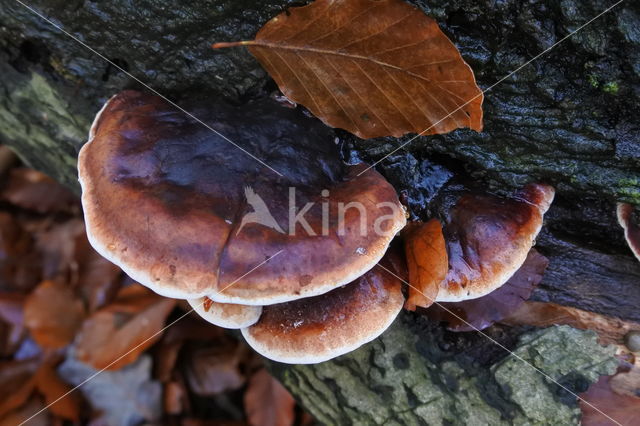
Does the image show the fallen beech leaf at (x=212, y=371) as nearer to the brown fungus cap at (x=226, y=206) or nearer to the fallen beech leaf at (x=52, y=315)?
the fallen beech leaf at (x=52, y=315)

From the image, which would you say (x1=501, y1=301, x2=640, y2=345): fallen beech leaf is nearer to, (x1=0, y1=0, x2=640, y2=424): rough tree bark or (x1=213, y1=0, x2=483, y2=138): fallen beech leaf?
(x1=0, y1=0, x2=640, y2=424): rough tree bark

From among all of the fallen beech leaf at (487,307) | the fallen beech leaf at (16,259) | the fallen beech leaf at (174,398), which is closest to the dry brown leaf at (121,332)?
the fallen beech leaf at (174,398)

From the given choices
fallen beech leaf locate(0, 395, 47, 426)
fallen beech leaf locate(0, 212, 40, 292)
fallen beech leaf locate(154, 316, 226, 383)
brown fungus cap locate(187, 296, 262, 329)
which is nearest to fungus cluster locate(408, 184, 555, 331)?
brown fungus cap locate(187, 296, 262, 329)

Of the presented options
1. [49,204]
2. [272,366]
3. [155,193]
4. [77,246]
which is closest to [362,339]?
[155,193]

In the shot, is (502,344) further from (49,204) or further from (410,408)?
(49,204)

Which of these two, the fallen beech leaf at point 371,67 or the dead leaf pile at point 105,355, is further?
the dead leaf pile at point 105,355
